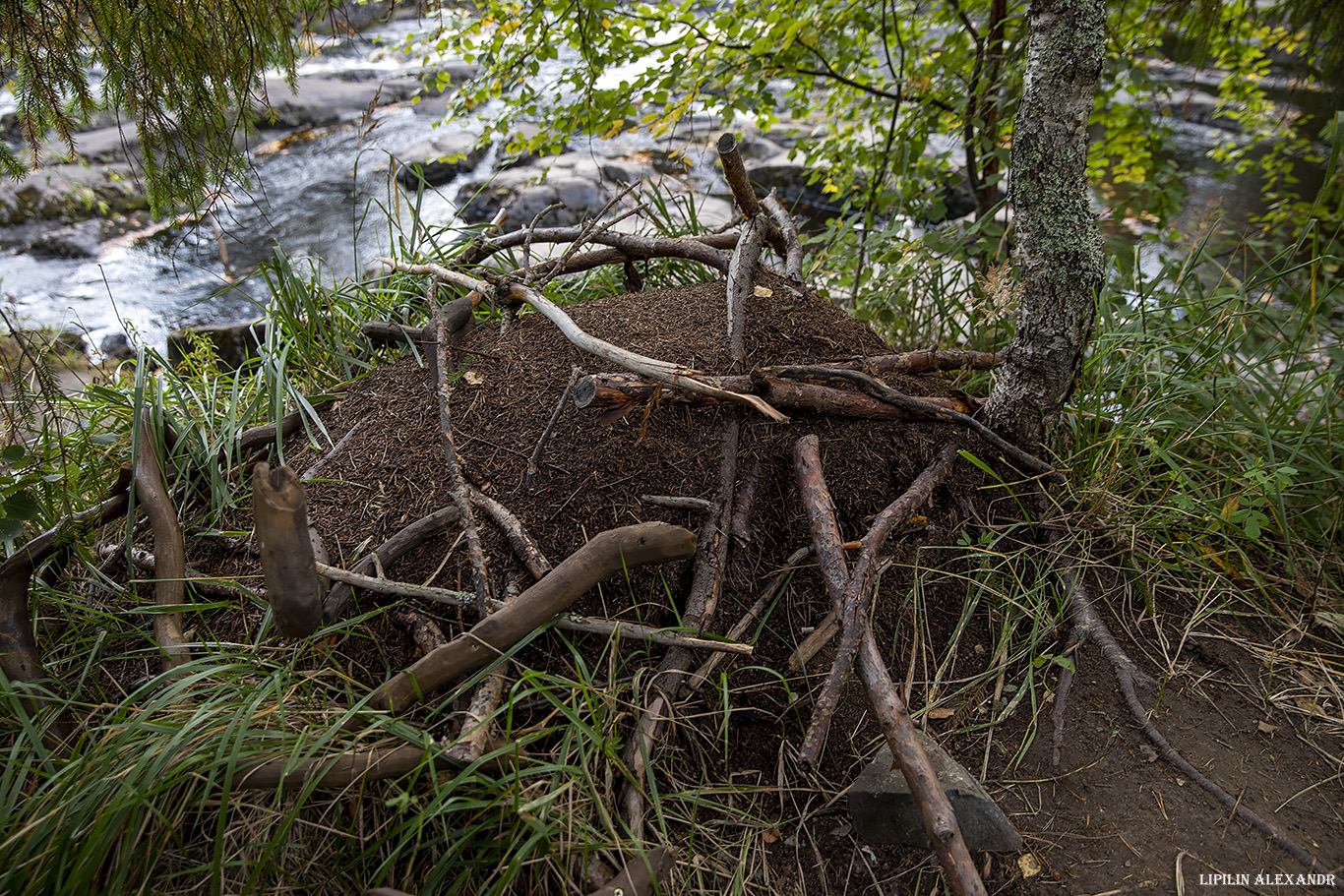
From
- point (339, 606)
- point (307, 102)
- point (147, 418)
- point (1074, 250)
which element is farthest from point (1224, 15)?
point (307, 102)

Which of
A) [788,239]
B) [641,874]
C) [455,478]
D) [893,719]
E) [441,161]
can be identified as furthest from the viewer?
[441,161]

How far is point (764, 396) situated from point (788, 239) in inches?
42.2

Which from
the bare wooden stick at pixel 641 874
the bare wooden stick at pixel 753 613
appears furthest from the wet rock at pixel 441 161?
the bare wooden stick at pixel 641 874

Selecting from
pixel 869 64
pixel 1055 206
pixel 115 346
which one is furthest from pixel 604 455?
pixel 115 346

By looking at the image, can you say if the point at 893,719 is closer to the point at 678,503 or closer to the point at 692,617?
the point at 692,617

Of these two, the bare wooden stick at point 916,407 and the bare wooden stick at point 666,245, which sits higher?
the bare wooden stick at point 666,245

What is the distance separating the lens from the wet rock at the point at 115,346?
5.50 metres

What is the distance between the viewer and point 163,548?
71.6 inches

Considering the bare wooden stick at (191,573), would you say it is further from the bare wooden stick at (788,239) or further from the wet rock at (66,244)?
the wet rock at (66,244)

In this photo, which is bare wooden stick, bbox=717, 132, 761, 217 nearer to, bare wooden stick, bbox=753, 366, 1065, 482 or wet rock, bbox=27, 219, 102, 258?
bare wooden stick, bbox=753, 366, 1065, 482

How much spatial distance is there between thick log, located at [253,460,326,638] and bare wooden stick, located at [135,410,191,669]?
1.23 ft

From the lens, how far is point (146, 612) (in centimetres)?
174

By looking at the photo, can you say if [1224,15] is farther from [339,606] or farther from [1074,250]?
[339,606]

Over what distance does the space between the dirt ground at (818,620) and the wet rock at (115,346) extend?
15.3ft
